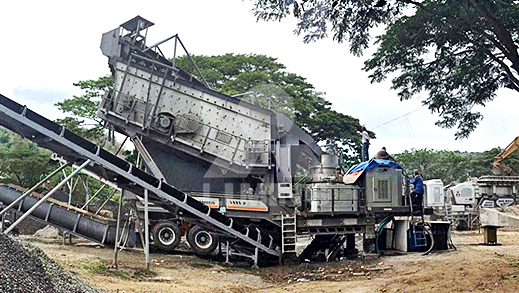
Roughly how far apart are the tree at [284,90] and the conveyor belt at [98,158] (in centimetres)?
1575

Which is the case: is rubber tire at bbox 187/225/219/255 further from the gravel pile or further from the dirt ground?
the gravel pile

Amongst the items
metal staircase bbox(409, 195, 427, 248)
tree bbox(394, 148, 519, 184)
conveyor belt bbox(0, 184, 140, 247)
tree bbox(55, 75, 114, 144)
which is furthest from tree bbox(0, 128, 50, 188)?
tree bbox(394, 148, 519, 184)

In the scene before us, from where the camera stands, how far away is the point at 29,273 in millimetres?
6906

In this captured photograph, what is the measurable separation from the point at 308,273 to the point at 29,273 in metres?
7.72

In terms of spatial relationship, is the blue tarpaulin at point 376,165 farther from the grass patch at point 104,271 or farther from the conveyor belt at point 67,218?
the grass patch at point 104,271

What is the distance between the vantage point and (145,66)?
60.2ft

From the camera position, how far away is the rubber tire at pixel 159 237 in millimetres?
15427

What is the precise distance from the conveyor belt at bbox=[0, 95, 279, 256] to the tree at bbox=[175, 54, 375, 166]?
1575 cm

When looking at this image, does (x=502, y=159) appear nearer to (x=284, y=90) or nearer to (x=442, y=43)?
(x=284, y=90)

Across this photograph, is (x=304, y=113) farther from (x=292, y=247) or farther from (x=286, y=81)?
(x=292, y=247)

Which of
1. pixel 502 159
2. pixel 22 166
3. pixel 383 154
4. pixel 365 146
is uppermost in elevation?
pixel 502 159

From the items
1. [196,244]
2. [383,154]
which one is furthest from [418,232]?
[196,244]

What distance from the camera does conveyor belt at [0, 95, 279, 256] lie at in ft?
36.3

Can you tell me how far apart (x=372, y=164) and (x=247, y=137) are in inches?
170
